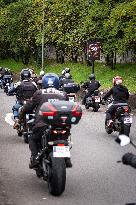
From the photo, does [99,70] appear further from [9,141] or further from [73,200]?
[73,200]

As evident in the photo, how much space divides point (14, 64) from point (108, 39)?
29.7 m

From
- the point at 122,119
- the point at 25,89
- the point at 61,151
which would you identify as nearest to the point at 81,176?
the point at 61,151

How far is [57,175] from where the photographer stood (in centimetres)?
939

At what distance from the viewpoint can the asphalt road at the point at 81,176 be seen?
30.9 ft

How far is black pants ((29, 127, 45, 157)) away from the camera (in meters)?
10.3

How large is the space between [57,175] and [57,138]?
2.17 feet

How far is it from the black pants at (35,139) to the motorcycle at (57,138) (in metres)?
0.44

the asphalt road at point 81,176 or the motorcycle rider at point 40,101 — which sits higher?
the motorcycle rider at point 40,101

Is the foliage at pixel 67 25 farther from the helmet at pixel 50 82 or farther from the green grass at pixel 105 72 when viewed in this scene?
the helmet at pixel 50 82

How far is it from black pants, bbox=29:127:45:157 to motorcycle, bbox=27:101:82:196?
0.44 metres

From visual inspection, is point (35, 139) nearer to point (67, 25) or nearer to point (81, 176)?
point (81, 176)

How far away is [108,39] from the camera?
4588cm

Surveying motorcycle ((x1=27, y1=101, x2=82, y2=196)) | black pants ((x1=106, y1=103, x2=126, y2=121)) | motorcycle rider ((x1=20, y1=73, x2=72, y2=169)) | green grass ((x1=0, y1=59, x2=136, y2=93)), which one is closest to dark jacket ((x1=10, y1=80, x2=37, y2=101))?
black pants ((x1=106, y1=103, x2=126, y2=121))

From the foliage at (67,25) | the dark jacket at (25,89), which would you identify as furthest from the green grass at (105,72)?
the dark jacket at (25,89)
